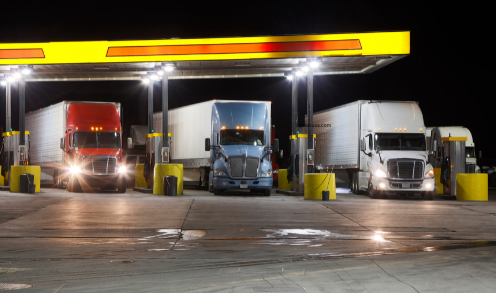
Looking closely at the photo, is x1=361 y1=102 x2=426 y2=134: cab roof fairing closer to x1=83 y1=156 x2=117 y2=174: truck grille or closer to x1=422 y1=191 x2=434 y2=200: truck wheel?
x1=422 y1=191 x2=434 y2=200: truck wheel

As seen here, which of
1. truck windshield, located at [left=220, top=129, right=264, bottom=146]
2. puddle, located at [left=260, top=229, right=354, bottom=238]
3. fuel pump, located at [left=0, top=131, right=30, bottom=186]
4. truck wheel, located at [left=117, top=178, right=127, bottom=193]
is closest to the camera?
puddle, located at [left=260, top=229, right=354, bottom=238]

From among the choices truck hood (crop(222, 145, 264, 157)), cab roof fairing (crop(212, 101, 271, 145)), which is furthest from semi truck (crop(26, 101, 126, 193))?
truck hood (crop(222, 145, 264, 157))

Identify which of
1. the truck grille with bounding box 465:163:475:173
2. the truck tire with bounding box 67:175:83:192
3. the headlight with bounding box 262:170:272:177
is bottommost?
the truck tire with bounding box 67:175:83:192

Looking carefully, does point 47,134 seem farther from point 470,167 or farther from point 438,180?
point 470,167

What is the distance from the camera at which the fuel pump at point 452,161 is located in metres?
25.3

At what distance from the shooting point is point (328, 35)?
79.5 ft

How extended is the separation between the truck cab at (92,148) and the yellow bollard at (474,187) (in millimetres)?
14360

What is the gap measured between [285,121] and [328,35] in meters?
40.6

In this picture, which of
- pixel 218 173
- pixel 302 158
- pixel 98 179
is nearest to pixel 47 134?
pixel 98 179

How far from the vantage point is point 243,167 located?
77.4 ft

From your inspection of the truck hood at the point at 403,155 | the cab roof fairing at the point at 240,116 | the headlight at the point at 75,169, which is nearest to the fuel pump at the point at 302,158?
the cab roof fairing at the point at 240,116

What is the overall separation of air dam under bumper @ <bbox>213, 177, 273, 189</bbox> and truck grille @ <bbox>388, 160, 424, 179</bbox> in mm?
4844

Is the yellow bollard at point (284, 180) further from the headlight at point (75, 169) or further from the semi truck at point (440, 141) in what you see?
the headlight at point (75, 169)

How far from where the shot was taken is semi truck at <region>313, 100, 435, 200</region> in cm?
2338
